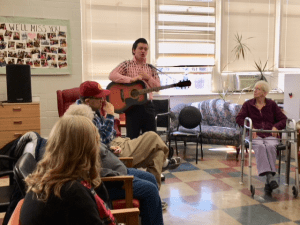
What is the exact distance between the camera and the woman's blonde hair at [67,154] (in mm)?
1237

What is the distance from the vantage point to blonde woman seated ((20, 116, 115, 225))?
3.83 ft

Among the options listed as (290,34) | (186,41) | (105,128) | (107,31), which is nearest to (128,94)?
(105,128)

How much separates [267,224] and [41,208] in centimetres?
220

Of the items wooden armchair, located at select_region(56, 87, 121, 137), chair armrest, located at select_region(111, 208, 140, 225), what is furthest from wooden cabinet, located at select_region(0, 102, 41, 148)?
chair armrest, located at select_region(111, 208, 140, 225)

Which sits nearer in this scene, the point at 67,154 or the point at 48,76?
the point at 67,154

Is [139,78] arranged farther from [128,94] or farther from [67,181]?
[67,181]

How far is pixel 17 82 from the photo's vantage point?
451cm

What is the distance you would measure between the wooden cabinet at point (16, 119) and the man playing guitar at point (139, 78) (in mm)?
1507

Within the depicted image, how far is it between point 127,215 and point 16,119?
10.7 ft

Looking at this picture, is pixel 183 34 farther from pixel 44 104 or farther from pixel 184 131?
pixel 44 104

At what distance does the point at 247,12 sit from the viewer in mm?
6656

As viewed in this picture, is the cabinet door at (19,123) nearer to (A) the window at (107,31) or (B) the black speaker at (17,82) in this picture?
(B) the black speaker at (17,82)

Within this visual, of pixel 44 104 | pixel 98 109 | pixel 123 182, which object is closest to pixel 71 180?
pixel 123 182

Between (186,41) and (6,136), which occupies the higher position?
(186,41)
